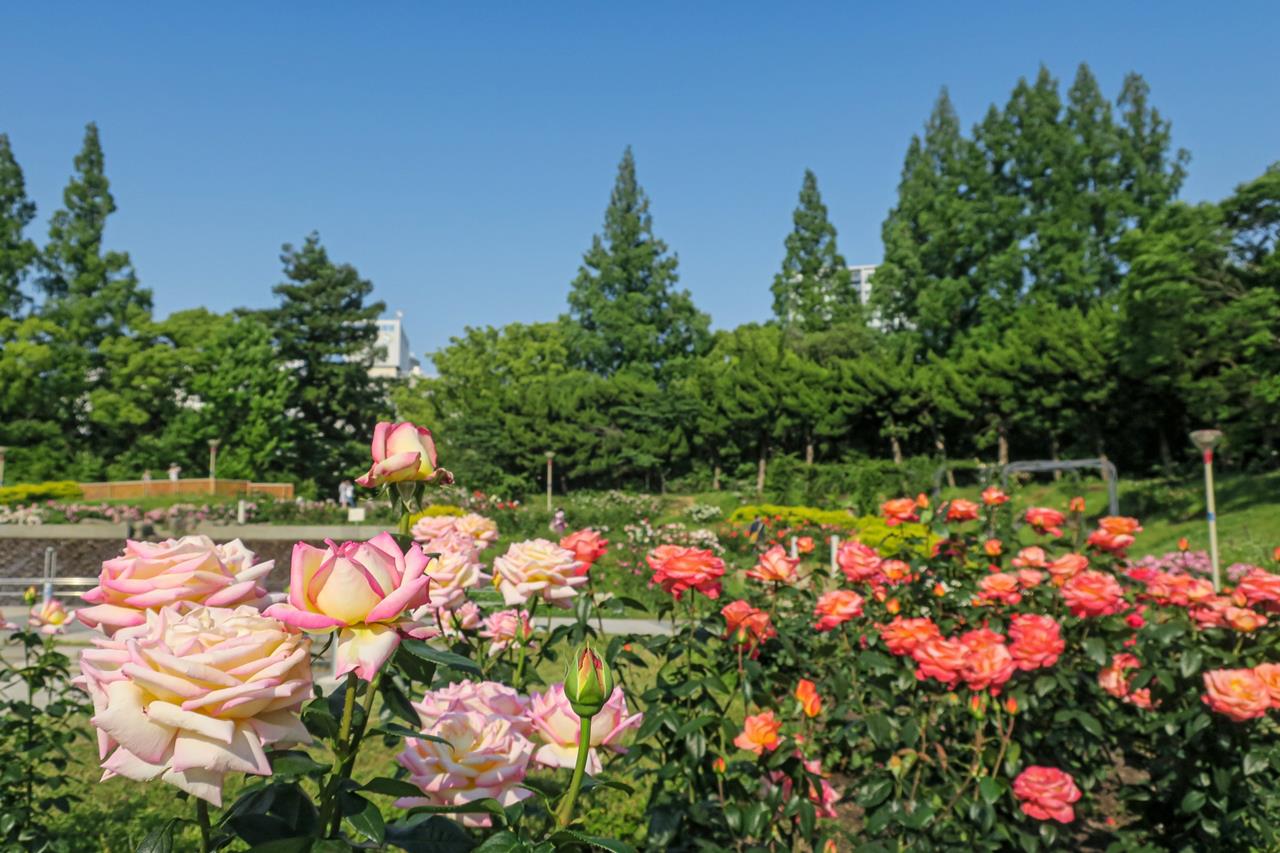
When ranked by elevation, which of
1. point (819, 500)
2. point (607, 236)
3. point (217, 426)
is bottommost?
point (819, 500)

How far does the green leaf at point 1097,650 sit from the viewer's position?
292 centimetres

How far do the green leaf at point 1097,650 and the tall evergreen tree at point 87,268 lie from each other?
33.7m

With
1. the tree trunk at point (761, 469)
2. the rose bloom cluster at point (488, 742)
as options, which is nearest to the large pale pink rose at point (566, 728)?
the rose bloom cluster at point (488, 742)

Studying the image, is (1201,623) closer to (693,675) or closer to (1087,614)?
(1087,614)

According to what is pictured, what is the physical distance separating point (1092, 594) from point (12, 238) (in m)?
36.0

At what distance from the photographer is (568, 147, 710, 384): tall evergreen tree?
115ft

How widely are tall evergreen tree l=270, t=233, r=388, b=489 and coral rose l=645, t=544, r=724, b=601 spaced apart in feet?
106

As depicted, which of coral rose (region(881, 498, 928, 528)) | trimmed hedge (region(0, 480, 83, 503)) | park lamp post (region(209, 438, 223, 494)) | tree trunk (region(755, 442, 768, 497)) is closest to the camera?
coral rose (region(881, 498, 928, 528))

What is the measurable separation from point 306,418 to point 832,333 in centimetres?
2064

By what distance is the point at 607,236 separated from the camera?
122ft

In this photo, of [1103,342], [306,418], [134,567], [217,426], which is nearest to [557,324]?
[306,418]

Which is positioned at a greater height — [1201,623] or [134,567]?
[134,567]

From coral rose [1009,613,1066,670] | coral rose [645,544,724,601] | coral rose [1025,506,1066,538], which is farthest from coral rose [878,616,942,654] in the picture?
coral rose [1025,506,1066,538]

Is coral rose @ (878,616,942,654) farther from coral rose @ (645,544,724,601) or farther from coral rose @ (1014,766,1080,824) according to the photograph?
coral rose @ (645,544,724,601)
